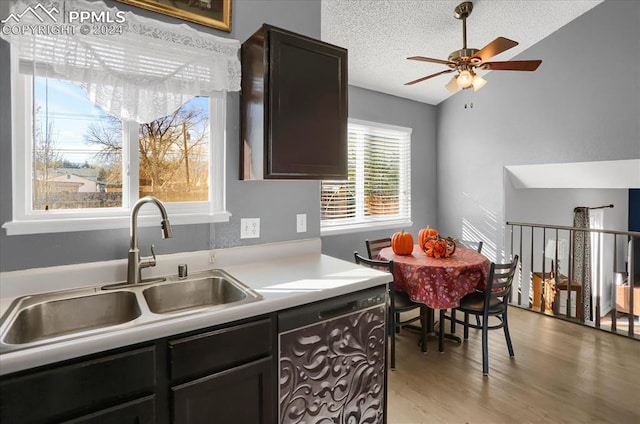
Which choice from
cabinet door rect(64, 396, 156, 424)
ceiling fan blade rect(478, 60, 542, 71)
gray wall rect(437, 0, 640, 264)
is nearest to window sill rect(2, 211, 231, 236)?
cabinet door rect(64, 396, 156, 424)

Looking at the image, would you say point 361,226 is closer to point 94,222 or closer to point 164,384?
point 94,222

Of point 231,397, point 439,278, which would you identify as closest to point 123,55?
point 231,397

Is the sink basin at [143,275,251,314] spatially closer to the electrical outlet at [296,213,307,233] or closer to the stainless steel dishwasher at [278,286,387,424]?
the stainless steel dishwasher at [278,286,387,424]

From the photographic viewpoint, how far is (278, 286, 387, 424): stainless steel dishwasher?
57.8 inches

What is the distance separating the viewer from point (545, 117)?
411cm

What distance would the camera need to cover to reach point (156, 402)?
46.0 inches

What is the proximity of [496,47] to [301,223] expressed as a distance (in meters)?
1.93

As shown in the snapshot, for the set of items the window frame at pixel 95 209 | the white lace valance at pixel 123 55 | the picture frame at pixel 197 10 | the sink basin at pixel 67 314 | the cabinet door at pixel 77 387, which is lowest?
the cabinet door at pixel 77 387

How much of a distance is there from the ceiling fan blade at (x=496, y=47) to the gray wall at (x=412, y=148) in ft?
5.31

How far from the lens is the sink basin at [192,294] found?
160cm

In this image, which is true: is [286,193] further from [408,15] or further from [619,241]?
[619,241]

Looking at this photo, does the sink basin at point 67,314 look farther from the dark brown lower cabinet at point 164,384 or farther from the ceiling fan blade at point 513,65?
the ceiling fan blade at point 513,65

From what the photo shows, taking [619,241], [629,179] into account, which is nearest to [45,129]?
[629,179]

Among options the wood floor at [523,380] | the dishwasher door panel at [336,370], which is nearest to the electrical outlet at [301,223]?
the dishwasher door panel at [336,370]
